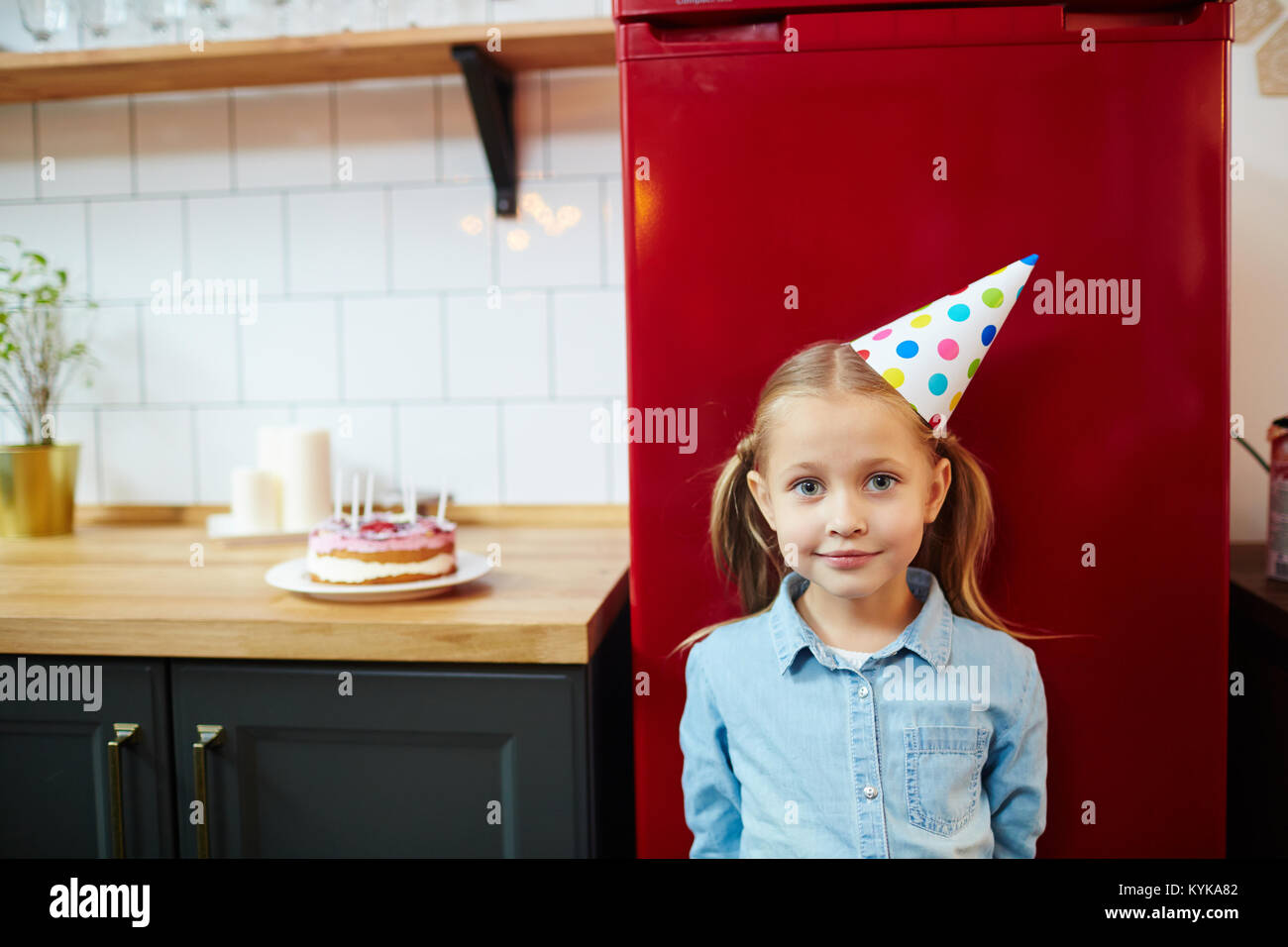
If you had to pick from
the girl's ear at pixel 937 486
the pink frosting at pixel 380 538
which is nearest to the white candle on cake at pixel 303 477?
the pink frosting at pixel 380 538

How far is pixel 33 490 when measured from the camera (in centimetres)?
135

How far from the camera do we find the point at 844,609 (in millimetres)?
810

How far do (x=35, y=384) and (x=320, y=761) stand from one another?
3.19 ft

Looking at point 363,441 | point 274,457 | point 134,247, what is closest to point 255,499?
point 274,457

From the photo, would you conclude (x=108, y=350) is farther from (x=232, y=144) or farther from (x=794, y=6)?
(x=794, y=6)

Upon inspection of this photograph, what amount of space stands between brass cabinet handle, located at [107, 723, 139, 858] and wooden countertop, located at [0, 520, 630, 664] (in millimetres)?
85

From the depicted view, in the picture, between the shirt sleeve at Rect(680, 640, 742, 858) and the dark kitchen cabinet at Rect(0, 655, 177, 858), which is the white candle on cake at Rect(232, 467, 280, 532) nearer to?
the dark kitchen cabinet at Rect(0, 655, 177, 858)

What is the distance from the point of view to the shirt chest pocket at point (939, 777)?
0.77m

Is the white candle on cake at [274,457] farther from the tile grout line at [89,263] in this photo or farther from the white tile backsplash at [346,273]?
the tile grout line at [89,263]

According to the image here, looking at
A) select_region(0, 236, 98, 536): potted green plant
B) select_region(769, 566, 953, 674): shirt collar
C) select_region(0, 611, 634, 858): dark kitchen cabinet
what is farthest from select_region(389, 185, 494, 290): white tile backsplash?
select_region(769, 566, 953, 674): shirt collar

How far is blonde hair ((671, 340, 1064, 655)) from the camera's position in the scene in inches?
30.6
